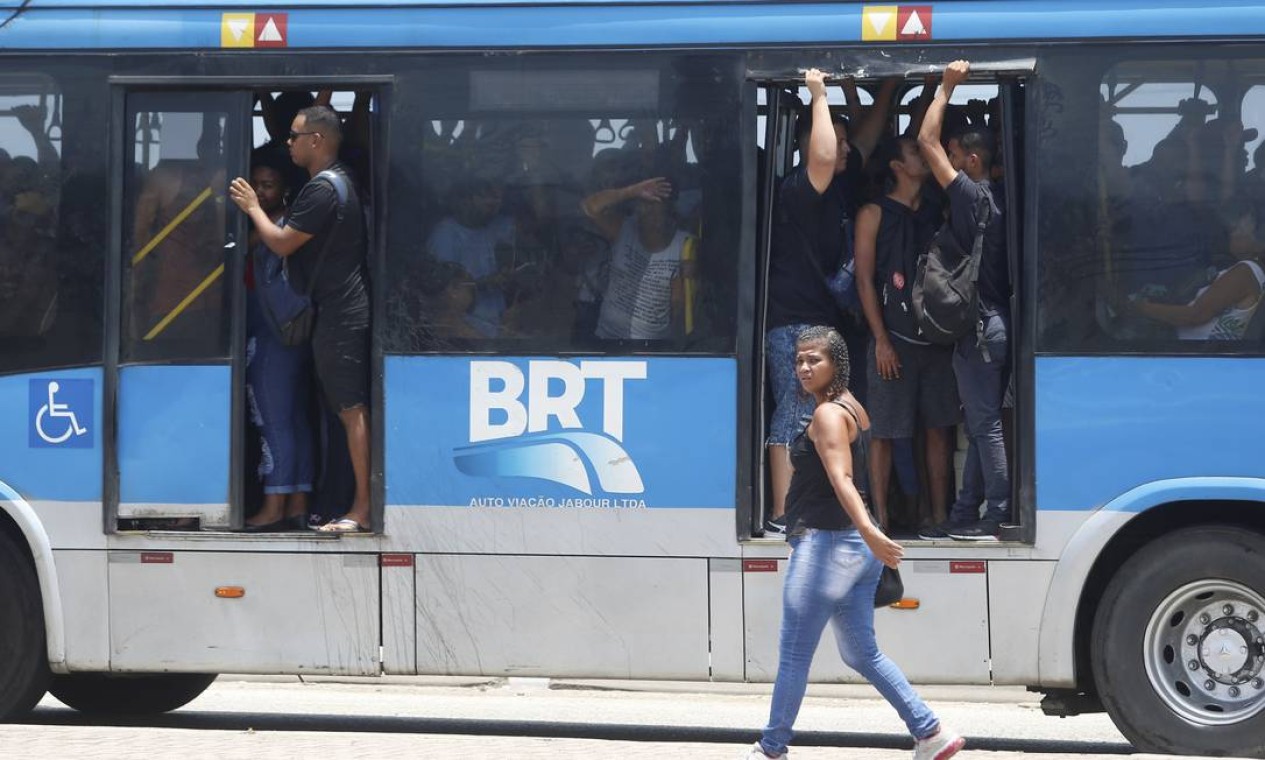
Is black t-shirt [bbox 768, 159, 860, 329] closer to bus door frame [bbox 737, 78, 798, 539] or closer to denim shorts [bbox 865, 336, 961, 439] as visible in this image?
bus door frame [bbox 737, 78, 798, 539]

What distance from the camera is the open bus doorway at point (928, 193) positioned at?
867 centimetres

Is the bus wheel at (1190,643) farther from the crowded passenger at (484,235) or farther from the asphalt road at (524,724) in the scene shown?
the crowded passenger at (484,235)

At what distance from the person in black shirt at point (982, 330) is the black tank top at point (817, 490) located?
1272 millimetres

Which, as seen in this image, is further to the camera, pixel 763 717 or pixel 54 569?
pixel 763 717

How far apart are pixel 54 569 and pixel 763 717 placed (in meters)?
4.52

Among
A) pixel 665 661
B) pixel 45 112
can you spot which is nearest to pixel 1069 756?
pixel 665 661

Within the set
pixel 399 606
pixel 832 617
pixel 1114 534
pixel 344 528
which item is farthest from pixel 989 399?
pixel 344 528

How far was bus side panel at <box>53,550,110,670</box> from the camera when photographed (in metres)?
9.13

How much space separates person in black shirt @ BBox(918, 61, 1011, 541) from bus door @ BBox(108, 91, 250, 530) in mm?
3105

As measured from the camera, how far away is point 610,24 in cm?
889

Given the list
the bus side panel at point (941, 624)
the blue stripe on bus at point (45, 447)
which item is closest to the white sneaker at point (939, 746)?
the bus side panel at point (941, 624)

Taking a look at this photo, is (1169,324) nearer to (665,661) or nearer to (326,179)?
(665,661)

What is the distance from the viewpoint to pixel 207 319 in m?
9.10

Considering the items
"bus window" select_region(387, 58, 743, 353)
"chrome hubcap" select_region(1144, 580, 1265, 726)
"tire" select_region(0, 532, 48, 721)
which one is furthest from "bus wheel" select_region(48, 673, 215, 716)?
"chrome hubcap" select_region(1144, 580, 1265, 726)
